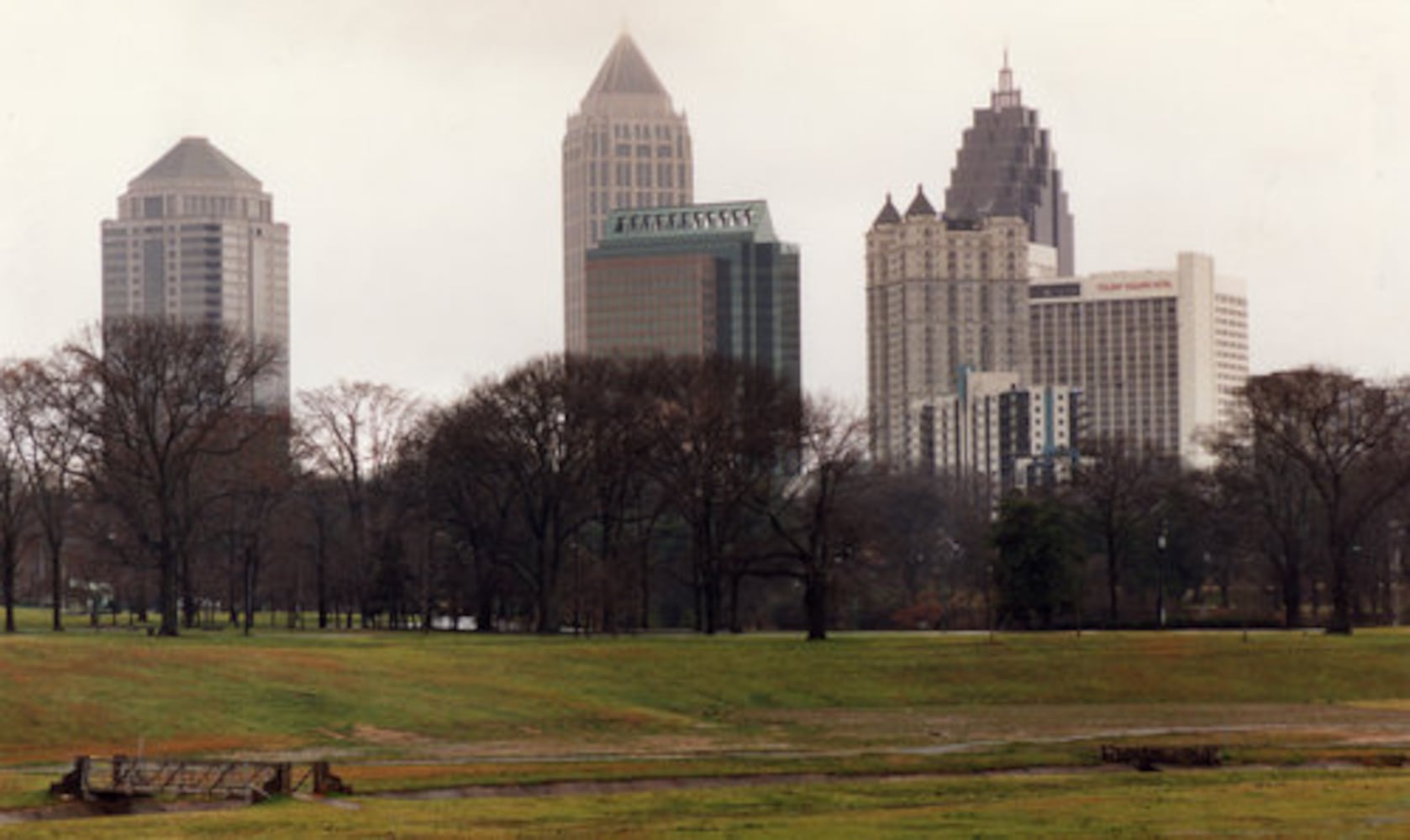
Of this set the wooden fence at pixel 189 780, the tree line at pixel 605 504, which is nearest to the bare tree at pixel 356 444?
the tree line at pixel 605 504

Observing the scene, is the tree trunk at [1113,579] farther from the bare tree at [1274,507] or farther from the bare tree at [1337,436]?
the bare tree at [1337,436]

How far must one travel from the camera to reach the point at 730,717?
346ft

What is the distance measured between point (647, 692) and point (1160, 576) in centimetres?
7132

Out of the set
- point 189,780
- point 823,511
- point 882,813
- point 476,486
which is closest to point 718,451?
point 823,511

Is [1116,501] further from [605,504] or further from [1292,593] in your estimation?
[605,504]

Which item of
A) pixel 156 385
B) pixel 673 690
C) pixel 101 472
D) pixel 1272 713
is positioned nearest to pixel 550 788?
pixel 673 690

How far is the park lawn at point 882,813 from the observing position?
2405 inches

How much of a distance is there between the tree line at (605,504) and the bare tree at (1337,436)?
1.31 feet

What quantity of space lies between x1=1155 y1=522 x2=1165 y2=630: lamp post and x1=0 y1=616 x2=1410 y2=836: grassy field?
24.3 metres

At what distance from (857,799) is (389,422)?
373 feet

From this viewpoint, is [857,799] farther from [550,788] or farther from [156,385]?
[156,385]

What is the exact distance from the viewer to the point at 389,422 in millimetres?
181125

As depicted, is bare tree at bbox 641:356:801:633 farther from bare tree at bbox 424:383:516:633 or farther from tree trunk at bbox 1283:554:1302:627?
tree trunk at bbox 1283:554:1302:627

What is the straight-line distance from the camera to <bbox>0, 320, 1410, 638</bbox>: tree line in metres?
146
